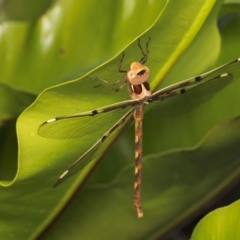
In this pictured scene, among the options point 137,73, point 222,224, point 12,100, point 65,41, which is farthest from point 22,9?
point 222,224

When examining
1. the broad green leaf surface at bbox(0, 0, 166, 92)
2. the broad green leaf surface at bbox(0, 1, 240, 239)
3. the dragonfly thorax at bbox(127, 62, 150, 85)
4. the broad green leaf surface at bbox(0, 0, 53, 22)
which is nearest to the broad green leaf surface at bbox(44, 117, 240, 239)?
the broad green leaf surface at bbox(0, 1, 240, 239)

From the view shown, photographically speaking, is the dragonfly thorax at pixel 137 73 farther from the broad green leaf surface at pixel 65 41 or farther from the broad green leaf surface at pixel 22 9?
the broad green leaf surface at pixel 22 9

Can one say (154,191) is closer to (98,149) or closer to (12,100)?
(98,149)

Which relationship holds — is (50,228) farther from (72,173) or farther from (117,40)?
(117,40)

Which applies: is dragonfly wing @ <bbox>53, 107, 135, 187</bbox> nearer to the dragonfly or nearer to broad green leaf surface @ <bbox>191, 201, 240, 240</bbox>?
the dragonfly

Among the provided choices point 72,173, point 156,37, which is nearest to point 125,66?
point 156,37

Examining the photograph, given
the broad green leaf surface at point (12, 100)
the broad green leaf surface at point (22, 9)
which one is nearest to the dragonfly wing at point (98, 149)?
the broad green leaf surface at point (12, 100)
